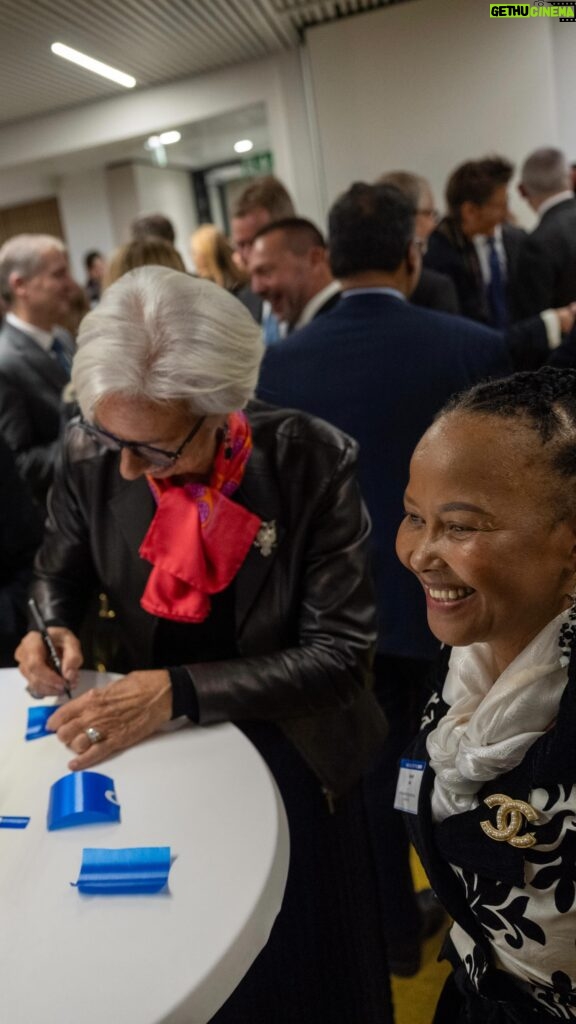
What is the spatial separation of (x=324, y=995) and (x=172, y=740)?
22.8 inches

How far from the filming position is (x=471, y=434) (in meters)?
0.83

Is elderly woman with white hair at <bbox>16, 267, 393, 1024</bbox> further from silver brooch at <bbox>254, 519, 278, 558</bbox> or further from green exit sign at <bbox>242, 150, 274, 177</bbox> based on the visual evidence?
green exit sign at <bbox>242, 150, 274, 177</bbox>

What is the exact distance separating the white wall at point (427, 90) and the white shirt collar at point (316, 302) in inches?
27.3

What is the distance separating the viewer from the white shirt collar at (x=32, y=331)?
3327mm

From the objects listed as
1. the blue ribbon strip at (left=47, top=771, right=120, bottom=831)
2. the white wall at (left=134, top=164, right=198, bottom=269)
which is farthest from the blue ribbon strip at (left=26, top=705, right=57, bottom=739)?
the white wall at (left=134, top=164, right=198, bottom=269)

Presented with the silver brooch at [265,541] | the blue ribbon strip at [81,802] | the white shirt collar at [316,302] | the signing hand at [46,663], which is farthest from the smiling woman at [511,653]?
the white shirt collar at [316,302]

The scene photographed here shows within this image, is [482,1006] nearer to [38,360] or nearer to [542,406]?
[542,406]

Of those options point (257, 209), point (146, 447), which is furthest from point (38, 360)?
point (146, 447)

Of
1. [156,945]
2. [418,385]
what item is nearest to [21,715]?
[156,945]

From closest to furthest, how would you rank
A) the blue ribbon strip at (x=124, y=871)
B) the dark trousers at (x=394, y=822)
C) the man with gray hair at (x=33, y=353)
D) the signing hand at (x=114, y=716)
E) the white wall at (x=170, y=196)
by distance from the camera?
1. the blue ribbon strip at (x=124, y=871)
2. the signing hand at (x=114, y=716)
3. the dark trousers at (x=394, y=822)
4. the man with gray hair at (x=33, y=353)
5. the white wall at (x=170, y=196)

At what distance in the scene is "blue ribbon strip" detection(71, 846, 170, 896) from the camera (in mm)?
1025

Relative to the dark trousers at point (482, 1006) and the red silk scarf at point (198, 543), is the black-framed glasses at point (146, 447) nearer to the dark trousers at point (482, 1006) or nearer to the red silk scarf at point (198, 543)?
the red silk scarf at point (198, 543)

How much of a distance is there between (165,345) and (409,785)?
0.85 m

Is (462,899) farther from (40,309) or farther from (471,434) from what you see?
(40,309)
